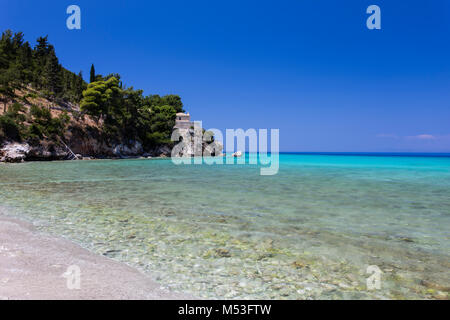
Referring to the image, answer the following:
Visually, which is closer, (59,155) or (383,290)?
(383,290)

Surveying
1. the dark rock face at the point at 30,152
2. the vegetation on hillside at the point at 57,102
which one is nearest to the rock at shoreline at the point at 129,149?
the vegetation on hillside at the point at 57,102

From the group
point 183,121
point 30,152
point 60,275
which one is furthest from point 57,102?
point 60,275

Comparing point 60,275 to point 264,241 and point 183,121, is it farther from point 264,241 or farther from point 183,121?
point 183,121

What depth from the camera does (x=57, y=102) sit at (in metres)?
53.8

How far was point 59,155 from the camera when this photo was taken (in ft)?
140

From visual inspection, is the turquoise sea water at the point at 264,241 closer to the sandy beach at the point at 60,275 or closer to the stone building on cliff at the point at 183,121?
the sandy beach at the point at 60,275

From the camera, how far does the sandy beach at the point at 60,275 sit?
118 inches

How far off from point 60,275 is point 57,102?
6145 cm

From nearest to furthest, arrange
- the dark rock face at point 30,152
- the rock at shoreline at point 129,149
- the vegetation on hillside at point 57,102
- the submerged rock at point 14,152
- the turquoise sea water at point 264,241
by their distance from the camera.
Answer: the turquoise sea water at point 264,241 → the submerged rock at point 14,152 → the dark rock face at point 30,152 → the vegetation on hillside at point 57,102 → the rock at shoreline at point 129,149

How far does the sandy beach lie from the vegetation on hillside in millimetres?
40529

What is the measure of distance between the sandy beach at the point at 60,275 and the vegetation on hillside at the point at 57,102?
4053 centimetres
